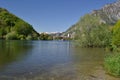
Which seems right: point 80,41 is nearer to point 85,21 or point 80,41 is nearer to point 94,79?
point 85,21

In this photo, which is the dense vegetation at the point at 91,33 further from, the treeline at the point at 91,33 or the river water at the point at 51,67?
the river water at the point at 51,67

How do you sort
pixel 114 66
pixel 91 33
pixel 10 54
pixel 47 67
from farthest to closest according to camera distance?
pixel 91 33 → pixel 10 54 → pixel 47 67 → pixel 114 66

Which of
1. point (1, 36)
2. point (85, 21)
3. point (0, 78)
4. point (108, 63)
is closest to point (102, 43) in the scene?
point (85, 21)

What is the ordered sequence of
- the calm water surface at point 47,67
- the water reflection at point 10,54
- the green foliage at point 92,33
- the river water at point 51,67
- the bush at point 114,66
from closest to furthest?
the bush at point 114,66 < the river water at point 51,67 < the calm water surface at point 47,67 < the water reflection at point 10,54 < the green foliage at point 92,33

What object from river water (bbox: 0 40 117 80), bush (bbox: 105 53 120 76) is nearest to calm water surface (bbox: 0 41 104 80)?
river water (bbox: 0 40 117 80)

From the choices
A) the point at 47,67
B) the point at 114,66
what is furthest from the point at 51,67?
the point at 114,66

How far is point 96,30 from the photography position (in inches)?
2869

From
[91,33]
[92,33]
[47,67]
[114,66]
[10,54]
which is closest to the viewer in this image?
[114,66]

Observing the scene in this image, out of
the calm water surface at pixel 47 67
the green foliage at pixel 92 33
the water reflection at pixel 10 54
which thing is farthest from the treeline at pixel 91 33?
the calm water surface at pixel 47 67

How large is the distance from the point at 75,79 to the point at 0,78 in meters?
6.43

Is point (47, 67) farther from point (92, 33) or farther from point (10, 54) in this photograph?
point (92, 33)

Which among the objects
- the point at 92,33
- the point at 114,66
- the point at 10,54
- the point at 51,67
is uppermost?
the point at 92,33

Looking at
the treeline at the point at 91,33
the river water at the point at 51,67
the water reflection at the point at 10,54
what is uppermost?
the treeline at the point at 91,33

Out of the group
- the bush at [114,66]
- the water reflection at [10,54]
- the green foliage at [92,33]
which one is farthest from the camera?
the green foliage at [92,33]
